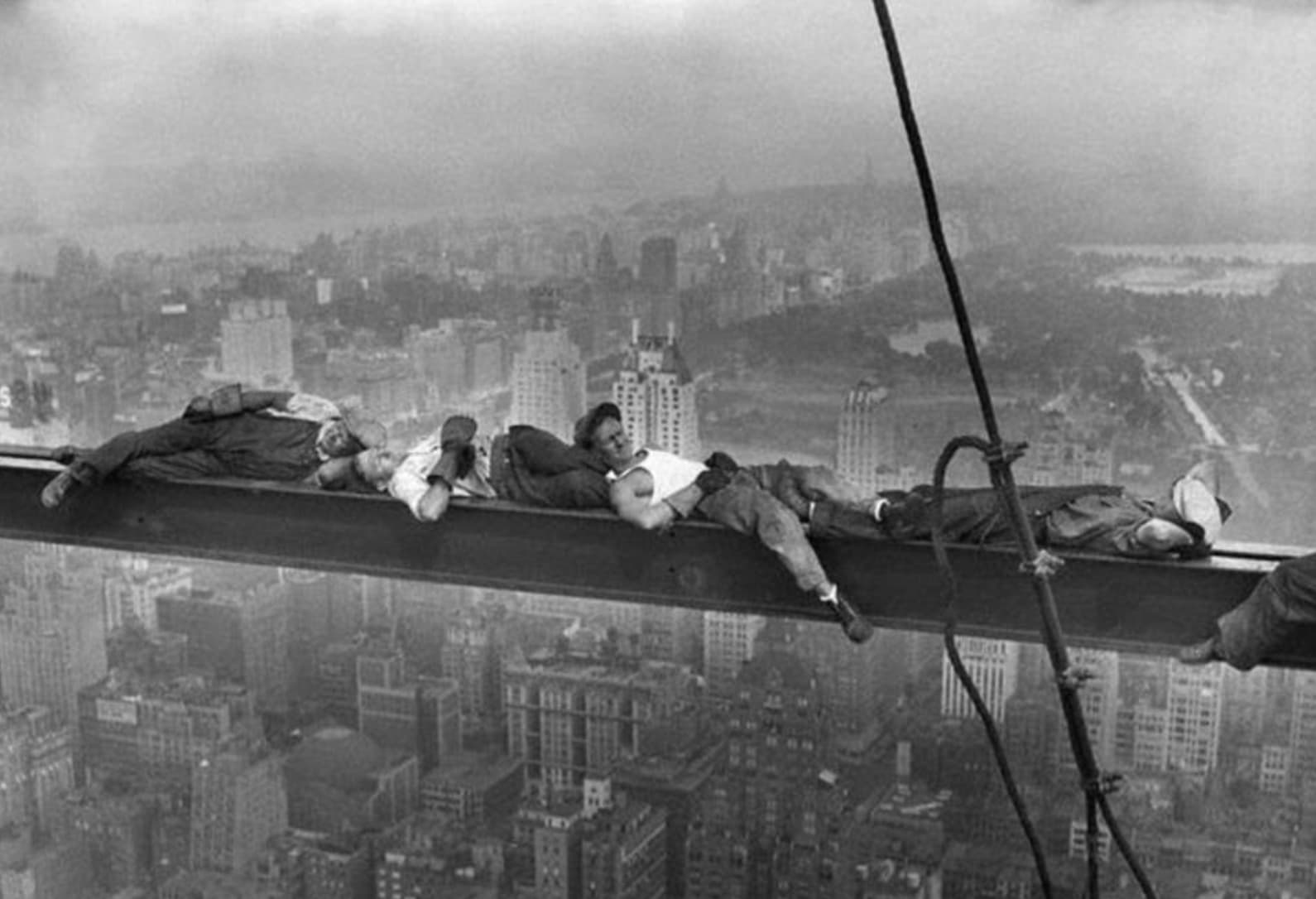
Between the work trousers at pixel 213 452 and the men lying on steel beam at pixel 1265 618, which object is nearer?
the men lying on steel beam at pixel 1265 618

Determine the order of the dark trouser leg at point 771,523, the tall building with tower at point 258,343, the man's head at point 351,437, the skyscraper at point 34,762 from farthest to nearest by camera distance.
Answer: the skyscraper at point 34,762 → the tall building with tower at point 258,343 → the man's head at point 351,437 → the dark trouser leg at point 771,523

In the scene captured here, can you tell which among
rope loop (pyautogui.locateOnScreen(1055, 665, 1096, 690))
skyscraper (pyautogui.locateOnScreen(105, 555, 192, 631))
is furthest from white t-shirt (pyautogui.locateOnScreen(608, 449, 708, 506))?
skyscraper (pyautogui.locateOnScreen(105, 555, 192, 631))

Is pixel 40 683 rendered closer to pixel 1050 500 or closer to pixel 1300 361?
pixel 1050 500

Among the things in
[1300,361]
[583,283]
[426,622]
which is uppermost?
[583,283]

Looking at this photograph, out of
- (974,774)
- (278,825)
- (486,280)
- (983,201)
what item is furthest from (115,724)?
(983,201)

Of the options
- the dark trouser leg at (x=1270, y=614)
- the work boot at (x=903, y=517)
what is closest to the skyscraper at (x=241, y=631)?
the work boot at (x=903, y=517)

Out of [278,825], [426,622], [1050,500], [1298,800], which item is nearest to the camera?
[1050,500]

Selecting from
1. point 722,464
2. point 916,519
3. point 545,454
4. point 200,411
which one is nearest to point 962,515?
point 916,519

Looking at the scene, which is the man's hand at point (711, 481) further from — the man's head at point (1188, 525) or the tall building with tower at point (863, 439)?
the tall building with tower at point (863, 439)
